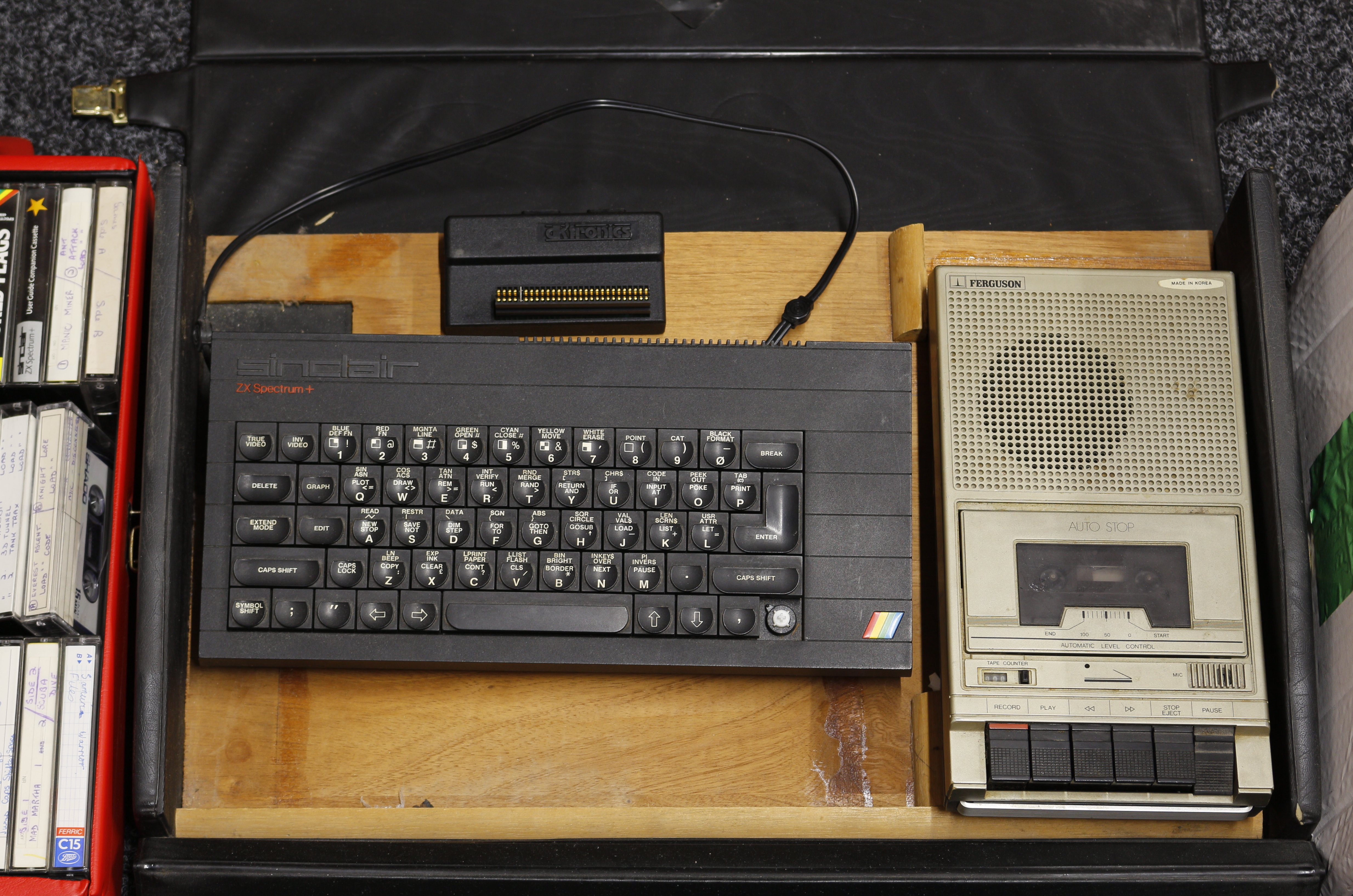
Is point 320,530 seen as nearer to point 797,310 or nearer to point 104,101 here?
point 797,310

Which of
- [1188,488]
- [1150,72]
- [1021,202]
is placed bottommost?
[1188,488]

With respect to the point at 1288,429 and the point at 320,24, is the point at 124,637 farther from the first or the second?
the point at 1288,429

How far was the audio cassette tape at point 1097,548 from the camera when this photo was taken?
0.81 meters

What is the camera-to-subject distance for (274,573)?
2.72ft

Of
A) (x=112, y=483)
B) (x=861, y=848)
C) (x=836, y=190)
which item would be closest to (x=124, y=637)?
(x=112, y=483)

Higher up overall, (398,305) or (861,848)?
(398,305)

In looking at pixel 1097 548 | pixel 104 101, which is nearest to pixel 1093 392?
pixel 1097 548

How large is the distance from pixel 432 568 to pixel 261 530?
0.45 ft

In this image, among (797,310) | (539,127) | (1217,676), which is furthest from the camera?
(539,127)

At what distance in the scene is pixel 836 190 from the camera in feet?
3.35

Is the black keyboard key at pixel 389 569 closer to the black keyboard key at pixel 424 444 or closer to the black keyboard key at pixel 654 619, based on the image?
the black keyboard key at pixel 424 444

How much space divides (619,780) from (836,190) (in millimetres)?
569

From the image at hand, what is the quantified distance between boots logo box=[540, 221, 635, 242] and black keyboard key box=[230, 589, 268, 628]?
1.24ft

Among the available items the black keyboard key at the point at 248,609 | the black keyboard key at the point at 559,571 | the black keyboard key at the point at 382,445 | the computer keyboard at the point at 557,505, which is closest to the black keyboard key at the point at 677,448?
the computer keyboard at the point at 557,505
